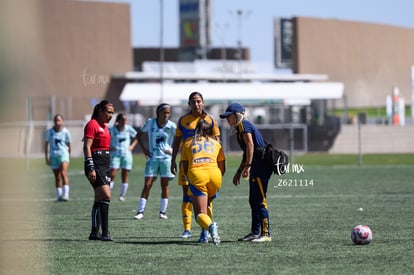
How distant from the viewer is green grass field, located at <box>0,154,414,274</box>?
5.26m

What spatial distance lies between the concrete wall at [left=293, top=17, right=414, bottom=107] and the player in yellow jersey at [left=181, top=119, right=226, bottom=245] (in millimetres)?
83703

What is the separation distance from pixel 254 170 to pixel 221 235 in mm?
1406

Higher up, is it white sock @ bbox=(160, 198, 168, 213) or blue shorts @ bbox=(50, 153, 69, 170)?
blue shorts @ bbox=(50, 153, 69, 170)

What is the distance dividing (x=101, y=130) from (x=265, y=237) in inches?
99.8

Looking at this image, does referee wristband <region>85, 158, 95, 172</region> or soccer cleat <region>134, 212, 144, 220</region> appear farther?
soccer cleat <region>134, 212, 144, 220</region>

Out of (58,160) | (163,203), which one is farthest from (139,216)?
(58,160)

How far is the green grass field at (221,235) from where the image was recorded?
17.3ft

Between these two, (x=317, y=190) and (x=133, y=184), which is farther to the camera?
(x=133, y=184)

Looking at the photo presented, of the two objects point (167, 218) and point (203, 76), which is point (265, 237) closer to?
point (167, 218)

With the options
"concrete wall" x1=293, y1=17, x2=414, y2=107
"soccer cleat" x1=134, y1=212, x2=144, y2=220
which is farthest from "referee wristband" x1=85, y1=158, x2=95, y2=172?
"concrete wall" x1=293, y1=17, x2=414, y2=107

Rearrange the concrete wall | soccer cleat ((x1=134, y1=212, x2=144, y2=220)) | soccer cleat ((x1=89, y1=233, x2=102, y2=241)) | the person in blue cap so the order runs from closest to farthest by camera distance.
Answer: the person in blue cap
soccer cleat ((x1=89, y1=233, x2=102, y2=241))
soccer cleat ((x1=134, y1=212, x2=144, y2=220))
the concrete wall

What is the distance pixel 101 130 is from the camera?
12.1 metres

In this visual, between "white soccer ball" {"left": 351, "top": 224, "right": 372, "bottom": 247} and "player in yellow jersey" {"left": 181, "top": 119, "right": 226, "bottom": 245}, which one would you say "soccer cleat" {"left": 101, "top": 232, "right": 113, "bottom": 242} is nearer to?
"player in yellow jersey" {"left": 181, "top": 119, "right": 226, "bottom": 245}

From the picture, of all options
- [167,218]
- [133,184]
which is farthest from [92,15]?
[167,218]
